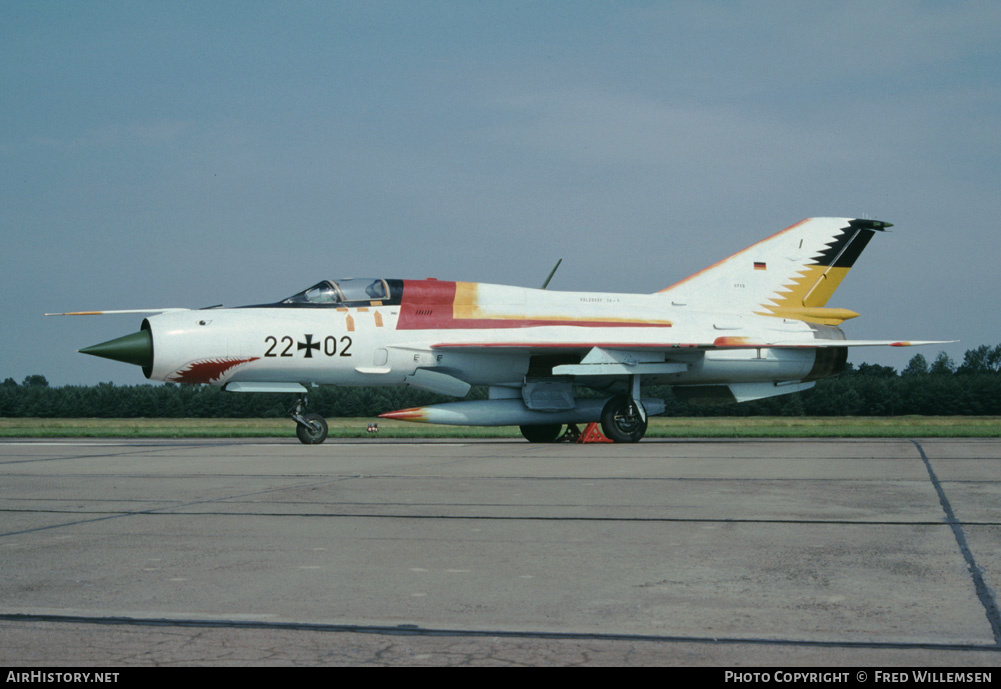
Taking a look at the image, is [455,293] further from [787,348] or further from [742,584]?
[742,584]

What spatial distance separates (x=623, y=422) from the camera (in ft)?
57.4

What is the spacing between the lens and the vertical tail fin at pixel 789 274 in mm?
19734

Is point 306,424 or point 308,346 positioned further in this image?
point 306,424

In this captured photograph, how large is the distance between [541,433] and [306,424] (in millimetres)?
4936

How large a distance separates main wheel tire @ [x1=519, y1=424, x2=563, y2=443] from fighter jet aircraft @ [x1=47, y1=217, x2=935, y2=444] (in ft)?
0.14

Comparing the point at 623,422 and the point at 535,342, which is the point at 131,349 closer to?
the point at 535,342

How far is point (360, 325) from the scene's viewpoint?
16.8 meters

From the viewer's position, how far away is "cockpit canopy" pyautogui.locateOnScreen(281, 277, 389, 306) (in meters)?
17.0

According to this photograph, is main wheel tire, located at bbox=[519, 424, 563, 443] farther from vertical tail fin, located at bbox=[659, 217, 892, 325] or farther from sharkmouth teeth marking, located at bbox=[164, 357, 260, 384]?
sharkmouth teeth marking, located at bbox=[164, 357, 260, 384]

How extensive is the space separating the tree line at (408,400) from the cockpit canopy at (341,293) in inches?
832

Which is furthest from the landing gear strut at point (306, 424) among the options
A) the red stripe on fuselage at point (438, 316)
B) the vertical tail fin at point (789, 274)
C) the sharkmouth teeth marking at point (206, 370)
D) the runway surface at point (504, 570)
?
the vertical tail fin at point (789, 274)

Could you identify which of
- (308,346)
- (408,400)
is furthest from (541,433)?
(408,400)

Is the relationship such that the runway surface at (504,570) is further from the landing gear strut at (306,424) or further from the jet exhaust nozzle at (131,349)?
the landing gear strut at (306,424)
